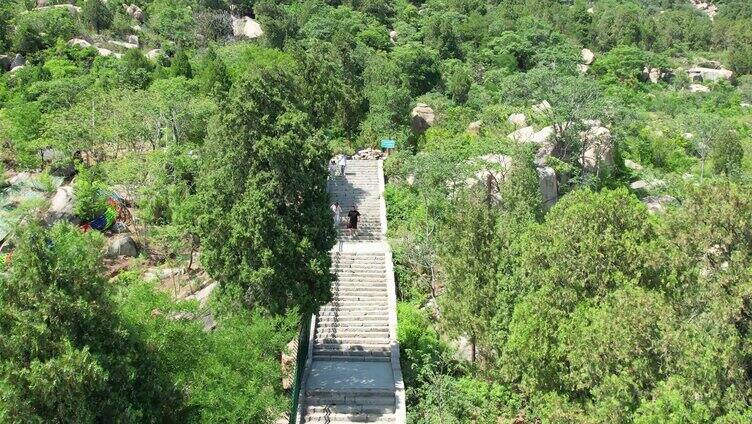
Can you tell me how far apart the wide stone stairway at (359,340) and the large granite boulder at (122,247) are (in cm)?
931

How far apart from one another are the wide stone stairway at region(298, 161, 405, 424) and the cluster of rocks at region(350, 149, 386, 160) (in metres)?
5.27

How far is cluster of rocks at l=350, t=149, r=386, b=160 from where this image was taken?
36188 mm

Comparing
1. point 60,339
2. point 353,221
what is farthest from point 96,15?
point 60,339

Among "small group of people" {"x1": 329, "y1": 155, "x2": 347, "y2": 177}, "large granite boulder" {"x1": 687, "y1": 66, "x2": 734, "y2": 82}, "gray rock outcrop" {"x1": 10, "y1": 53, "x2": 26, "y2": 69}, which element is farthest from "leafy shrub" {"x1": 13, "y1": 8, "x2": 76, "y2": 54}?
"large granite boulder" {"x1": 687, "y1": 66, "x2": 734, "y2": 82}

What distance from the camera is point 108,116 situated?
34.0 meters

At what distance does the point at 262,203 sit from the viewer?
18.1 metres

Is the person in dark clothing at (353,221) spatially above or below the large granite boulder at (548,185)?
below

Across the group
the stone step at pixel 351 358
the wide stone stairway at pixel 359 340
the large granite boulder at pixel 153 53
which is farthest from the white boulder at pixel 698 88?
the stone step at pixel 351 358

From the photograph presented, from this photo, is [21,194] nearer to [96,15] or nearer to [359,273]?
[359,273]

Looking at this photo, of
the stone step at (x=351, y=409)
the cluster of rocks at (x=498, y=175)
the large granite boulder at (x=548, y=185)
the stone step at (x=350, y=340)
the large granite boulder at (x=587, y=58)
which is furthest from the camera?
the large granite boulder at (x=587, y=58)

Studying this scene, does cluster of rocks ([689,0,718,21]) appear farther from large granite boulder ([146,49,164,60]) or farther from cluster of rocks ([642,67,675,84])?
large granite boulder ([146,49,164,60])

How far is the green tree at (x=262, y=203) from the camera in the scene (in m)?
18.1

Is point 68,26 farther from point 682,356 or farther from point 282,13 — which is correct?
point 682,356

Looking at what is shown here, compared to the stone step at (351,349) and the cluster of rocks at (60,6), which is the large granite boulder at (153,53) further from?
the stone step at (351,349)
